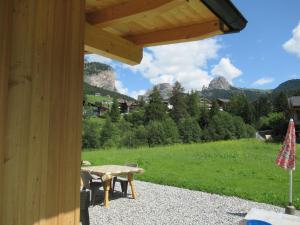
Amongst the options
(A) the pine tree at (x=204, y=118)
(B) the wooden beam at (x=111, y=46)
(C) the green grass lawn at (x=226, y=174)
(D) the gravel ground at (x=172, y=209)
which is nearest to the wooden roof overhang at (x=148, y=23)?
(B) the wooden beam at (x=111, y=46)

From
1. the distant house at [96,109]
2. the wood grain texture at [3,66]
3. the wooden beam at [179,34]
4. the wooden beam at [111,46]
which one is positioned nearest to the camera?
the wood grain texture at [3,66]

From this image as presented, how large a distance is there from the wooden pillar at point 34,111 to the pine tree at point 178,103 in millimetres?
31433

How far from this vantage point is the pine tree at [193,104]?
3650 cm

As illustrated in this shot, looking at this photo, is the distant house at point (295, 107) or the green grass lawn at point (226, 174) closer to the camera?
the green grass lawn at point (226, 174)

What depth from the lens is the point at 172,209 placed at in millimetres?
7137

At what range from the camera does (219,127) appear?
30.7 meters

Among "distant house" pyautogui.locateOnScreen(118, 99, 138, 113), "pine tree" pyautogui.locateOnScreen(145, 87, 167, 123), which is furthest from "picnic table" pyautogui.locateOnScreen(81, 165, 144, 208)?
"distant house" pyautogui.locateOnScreen(118, 99, 138, 113)

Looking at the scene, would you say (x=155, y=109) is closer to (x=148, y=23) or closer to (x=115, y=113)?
(x=115, y=113)

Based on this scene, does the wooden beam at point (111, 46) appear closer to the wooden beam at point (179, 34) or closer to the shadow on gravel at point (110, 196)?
the wooden beam at point (179, 34)

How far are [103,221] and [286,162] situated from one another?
3580mm

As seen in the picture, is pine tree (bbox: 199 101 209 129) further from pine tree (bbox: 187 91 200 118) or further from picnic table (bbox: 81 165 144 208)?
picnic table (bbox: 81 165 144 208)

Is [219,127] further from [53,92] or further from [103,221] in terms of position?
[53,92]

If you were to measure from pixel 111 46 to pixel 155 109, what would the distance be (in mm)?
28602

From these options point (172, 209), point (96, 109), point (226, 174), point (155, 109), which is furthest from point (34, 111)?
point (96, 109)
